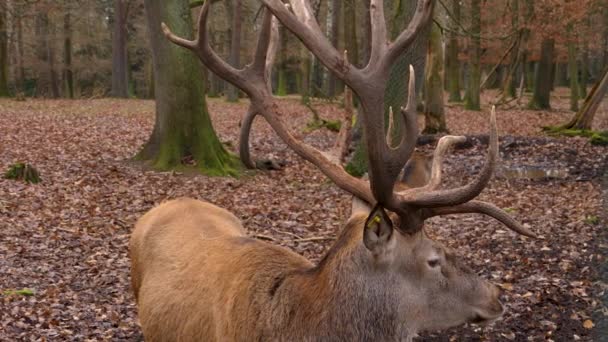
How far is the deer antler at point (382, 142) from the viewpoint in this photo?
4293 mm

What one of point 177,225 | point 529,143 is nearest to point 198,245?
point 177,225

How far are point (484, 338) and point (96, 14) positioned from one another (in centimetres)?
4230

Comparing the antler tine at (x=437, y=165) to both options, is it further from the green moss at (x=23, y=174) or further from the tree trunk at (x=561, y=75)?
the tree trunk at (x=561, y=75)

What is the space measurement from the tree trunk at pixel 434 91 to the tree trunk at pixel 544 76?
9044mm

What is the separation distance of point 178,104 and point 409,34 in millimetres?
9911

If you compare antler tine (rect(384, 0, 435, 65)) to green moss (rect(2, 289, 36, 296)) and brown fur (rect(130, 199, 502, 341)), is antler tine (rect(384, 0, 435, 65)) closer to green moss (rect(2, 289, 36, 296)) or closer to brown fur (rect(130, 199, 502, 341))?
brown fur (rect(130, 199, 502, 341))

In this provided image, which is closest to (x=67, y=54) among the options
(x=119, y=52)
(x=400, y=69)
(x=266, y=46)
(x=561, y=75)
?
(x=119, y=52)

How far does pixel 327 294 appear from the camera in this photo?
13.8ft

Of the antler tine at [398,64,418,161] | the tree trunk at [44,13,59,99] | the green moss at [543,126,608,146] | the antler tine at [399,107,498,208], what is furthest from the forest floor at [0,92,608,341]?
the tree trunk at [44,13,59,99]

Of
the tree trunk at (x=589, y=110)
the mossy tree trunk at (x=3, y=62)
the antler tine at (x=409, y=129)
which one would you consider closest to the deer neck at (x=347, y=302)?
the antler tine at (x=409, y=129)

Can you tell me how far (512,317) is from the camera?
6.58m

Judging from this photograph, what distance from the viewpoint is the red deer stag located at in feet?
13.7

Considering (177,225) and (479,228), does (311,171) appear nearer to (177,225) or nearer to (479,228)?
(479,228)

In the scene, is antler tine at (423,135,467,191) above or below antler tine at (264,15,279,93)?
below
